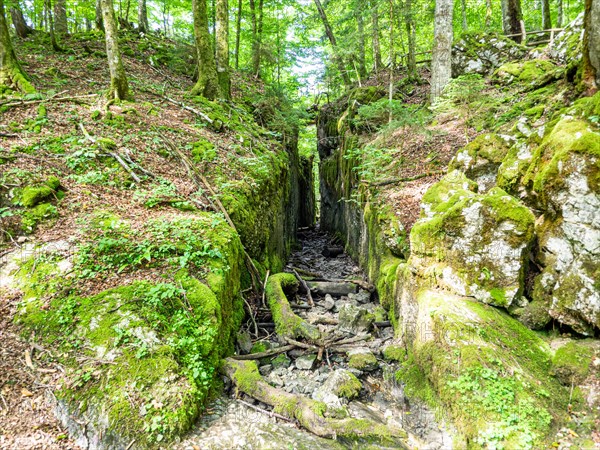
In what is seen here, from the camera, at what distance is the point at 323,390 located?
15.5ft

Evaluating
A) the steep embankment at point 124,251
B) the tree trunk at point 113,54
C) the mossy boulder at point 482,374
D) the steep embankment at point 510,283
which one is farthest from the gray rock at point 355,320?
the tree trunk at point 113,54

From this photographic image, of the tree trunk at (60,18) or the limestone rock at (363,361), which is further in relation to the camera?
the tree trunk at (60,18)

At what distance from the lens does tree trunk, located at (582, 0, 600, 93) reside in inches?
194

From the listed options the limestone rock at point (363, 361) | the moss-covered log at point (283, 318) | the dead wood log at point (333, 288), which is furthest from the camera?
the dead wood log at point (333, 288)

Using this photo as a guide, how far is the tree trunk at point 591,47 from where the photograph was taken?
4930mm

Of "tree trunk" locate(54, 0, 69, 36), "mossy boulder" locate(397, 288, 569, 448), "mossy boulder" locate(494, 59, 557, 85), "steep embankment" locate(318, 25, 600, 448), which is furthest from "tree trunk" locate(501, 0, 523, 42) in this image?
"tree trunk" locate(54, 0, 69, 36)

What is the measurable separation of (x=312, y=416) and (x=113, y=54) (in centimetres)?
982

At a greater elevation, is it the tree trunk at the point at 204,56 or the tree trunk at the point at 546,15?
the tree trunk at the point at 546,15

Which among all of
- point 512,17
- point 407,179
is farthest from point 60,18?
point 512,17

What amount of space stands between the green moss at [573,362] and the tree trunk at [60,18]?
22169mm

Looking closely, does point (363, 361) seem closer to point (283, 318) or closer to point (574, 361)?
point (283, 318)

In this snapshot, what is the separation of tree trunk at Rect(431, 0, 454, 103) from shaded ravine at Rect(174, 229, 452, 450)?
763 cm

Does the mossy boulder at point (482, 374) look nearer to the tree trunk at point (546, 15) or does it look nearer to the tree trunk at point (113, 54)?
the tree trunk at point (113, 54)

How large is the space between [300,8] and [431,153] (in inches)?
638
